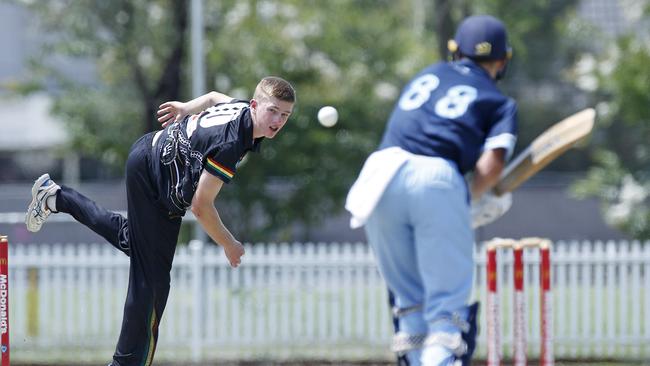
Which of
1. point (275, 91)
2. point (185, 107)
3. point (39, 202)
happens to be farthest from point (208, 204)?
point (39, 202)

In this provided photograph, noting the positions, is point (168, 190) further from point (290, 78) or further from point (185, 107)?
point (290, 78)

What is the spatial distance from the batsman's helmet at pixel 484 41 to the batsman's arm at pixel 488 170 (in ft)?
1.72

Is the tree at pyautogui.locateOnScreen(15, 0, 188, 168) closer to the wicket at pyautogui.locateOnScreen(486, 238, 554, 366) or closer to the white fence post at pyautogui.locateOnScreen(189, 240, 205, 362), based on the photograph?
the white fence post at pyautogui.locateOnScreen(189, 240, 205, 362)

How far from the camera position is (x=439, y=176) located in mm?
4293

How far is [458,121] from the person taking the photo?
4.42 m

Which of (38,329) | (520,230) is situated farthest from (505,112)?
(520,230)

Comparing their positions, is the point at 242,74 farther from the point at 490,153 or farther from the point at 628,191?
the point at 490,153

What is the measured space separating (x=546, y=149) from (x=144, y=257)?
1910mm

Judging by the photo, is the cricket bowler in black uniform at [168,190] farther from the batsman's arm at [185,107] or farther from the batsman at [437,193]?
the batsman at [437,193]

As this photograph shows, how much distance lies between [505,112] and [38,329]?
20.9 feet

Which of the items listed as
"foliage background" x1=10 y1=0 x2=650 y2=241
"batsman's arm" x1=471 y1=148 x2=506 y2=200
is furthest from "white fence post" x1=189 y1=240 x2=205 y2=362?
"batsman's arm" x1=471 y1=148 x2=506 y2=200

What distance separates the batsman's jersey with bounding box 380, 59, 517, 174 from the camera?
4.40 metres

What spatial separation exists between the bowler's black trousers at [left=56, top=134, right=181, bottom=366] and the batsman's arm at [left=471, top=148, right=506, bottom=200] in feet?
4.70

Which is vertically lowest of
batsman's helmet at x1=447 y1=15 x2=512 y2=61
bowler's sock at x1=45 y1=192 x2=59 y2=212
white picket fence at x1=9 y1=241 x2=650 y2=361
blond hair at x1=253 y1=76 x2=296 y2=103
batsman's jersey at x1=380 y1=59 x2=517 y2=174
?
white picket fence at x1=9 y1=241 x2=650 y2=361
